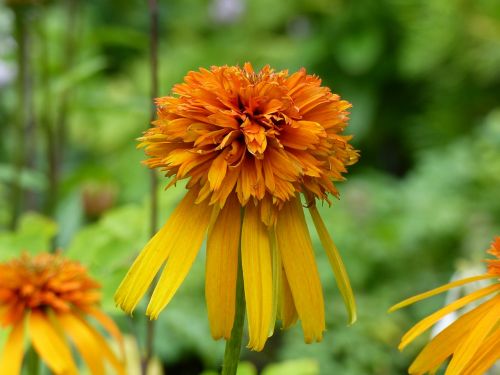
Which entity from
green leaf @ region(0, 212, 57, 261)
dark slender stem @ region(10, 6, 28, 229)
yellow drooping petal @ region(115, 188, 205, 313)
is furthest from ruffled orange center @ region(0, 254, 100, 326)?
dark slender stem @ region(10, 6, 28, 229)

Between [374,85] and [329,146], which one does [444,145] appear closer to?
[374,85]

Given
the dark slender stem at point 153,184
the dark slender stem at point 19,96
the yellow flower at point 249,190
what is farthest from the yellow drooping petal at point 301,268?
the dark slender stem at point 19,96

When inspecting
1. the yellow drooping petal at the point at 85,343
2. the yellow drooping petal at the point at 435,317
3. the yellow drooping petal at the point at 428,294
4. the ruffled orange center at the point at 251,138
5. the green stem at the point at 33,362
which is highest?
the ruffled orange center at the point at 251,138

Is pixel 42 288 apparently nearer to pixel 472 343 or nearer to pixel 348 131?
pixel 472 343

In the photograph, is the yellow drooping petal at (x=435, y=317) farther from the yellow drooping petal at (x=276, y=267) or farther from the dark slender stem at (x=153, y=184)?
the dark slender stem at (x=153, y=184)

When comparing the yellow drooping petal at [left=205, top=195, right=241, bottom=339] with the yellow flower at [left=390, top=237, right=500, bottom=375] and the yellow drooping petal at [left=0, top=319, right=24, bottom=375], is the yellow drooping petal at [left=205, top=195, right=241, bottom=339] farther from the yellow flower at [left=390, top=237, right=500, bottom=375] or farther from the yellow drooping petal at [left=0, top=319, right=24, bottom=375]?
the yellow drooping petal at [left=0, top=319, right=24, bottom=375]

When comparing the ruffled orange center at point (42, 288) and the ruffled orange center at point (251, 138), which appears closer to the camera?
the ruffled orange center at point (251, 138)
